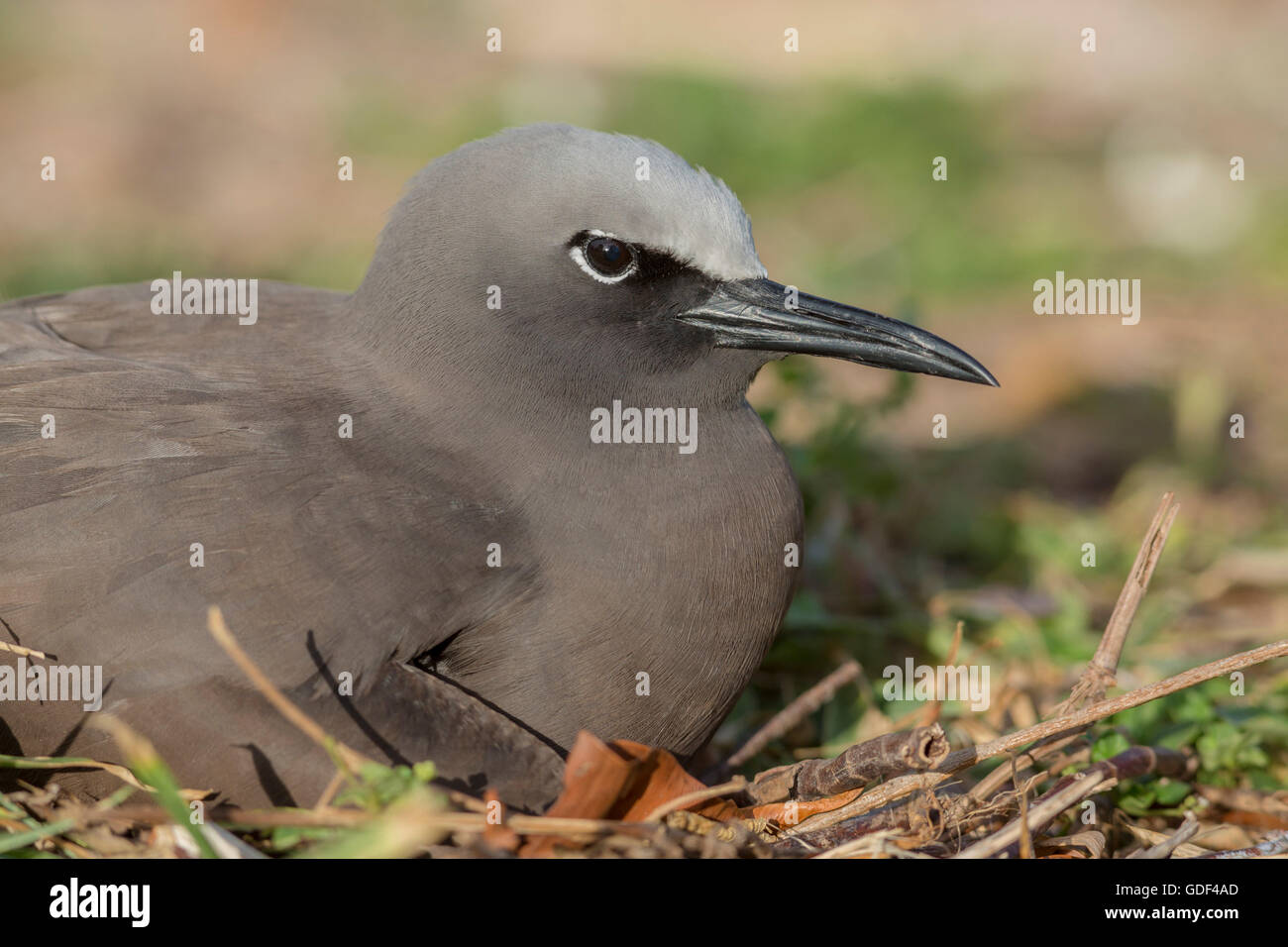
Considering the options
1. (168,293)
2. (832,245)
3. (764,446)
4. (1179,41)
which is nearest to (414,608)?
(764,446)

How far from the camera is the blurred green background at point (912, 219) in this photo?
223 inches

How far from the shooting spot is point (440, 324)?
4.13 metres

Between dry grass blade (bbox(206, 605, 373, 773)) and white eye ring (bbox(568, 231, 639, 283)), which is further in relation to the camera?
white eye ring (bbox(568, 231, 639, 283))

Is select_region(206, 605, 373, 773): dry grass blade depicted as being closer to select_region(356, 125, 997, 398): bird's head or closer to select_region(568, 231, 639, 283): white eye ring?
select_region(356, 125, 997, 398): bird's head

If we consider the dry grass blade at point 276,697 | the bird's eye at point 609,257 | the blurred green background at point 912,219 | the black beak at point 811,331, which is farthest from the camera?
the blurred green background at point 912,219

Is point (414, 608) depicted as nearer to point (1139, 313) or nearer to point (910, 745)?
point (910, 745)

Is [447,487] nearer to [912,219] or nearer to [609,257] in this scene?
[609,257]

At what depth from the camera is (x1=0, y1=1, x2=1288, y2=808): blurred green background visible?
567 centimetres

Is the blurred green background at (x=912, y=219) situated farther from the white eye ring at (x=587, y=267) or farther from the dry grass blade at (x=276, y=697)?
the dry grass blade at (x=276, y=697)

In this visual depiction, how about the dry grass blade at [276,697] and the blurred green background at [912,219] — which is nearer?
the dry grass blade at [276,697]

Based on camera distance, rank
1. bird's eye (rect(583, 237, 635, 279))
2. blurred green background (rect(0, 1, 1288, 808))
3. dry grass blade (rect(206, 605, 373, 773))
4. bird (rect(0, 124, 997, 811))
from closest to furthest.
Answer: dry grass blade (rect(206, 605, 373, 773))
bird (rect(0, 124, 997, 811))
bird's eye (rect(583, 237, 635, 279))
blurred green background (rect(0, 1, 1288, 808))

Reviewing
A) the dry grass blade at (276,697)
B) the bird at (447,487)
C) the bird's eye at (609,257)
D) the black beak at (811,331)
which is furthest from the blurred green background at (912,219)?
the dry grass blade at (276,697)

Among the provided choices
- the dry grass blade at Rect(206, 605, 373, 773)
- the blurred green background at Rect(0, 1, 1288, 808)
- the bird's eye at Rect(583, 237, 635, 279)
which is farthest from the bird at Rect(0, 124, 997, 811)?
the blurred green background at Rect(0, 1, 1288, 808)

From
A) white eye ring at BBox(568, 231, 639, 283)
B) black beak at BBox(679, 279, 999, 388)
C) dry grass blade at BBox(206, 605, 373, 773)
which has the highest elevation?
white eye ring at BBox(568, 231, 639, 283)
